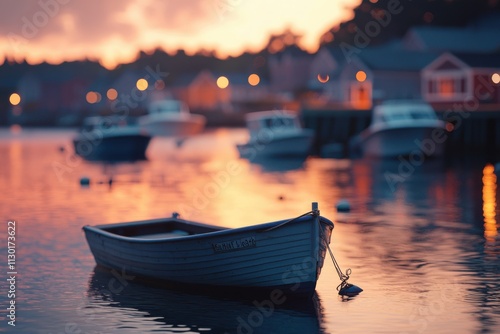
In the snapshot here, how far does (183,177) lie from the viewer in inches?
1778

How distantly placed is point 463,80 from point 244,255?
60.6 metres

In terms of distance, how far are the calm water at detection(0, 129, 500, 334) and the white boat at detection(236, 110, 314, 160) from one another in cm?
571

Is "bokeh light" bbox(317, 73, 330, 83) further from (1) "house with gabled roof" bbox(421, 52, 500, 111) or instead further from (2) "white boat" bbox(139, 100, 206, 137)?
(1) "house with gabled roof" bbox(421, 52, 500, 111)

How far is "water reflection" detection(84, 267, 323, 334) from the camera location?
1440cm

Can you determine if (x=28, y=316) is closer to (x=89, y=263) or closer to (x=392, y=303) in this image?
(x=89, y=263)

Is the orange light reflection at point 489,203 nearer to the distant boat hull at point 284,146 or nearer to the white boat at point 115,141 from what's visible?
the distant boat hull at point 284,146

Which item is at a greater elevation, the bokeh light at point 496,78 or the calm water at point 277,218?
the bokeh light at point 496,78

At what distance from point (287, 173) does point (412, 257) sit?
26.2 meters

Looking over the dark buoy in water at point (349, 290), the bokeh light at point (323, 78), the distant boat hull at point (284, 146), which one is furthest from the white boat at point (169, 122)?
the dark buoy in water at point (349, 290)

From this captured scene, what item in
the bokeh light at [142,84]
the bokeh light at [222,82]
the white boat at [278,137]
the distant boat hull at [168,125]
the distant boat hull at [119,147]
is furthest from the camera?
the bokeh light at [142,84]

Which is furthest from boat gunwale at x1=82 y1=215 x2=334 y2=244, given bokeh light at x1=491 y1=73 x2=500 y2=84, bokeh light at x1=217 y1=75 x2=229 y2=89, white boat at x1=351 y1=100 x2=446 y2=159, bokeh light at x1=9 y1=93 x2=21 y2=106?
bokeh light at x1=9 y1=93 x2=21 y2=106

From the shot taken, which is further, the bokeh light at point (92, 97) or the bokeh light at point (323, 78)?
the bokeh light at point (92, 97)

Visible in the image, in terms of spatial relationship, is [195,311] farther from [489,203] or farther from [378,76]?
[378,76]

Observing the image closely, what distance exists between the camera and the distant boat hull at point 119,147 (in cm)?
5866
